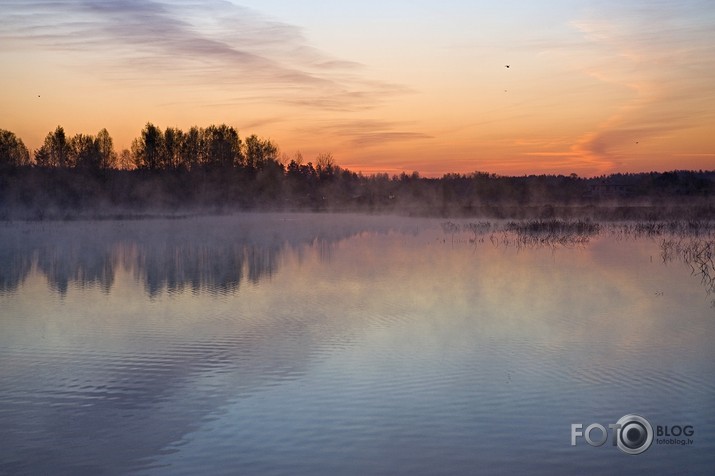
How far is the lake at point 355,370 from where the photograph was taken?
21.6 feet

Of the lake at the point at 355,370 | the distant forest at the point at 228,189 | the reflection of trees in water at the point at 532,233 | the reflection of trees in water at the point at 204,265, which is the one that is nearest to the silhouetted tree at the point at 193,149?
the distant forest at the point at 228,189

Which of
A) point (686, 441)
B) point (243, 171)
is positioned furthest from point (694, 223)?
point (243, 171)

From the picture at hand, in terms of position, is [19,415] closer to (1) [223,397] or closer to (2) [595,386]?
(1) [223,397]

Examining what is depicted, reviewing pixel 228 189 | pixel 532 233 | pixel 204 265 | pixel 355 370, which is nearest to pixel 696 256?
pixel 532 233

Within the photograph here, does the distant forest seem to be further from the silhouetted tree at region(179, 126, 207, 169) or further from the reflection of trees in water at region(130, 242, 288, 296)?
the reflection of trees in water at region(130, 242, 288, 296)

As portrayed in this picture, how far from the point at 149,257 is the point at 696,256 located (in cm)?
1958

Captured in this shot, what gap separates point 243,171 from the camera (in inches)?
3996

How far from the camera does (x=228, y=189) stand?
94.0 metres

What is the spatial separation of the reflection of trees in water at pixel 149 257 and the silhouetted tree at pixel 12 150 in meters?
45.4

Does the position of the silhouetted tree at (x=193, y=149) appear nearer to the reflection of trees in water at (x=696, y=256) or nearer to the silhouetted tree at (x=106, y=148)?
the silhouetted tree at (x=106, y=148)

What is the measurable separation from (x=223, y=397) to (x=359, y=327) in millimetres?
4688

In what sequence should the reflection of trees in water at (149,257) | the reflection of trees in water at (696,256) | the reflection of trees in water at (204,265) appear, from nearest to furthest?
1. the reflection of trees in water at (696,256)
2. the reflection of trees in water at (204,265)
3. the reflection of trees in water at (149,257)

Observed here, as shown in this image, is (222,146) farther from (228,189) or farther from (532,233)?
(532,233)

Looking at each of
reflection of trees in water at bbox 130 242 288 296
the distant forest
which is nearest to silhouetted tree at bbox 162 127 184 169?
the distant forest
